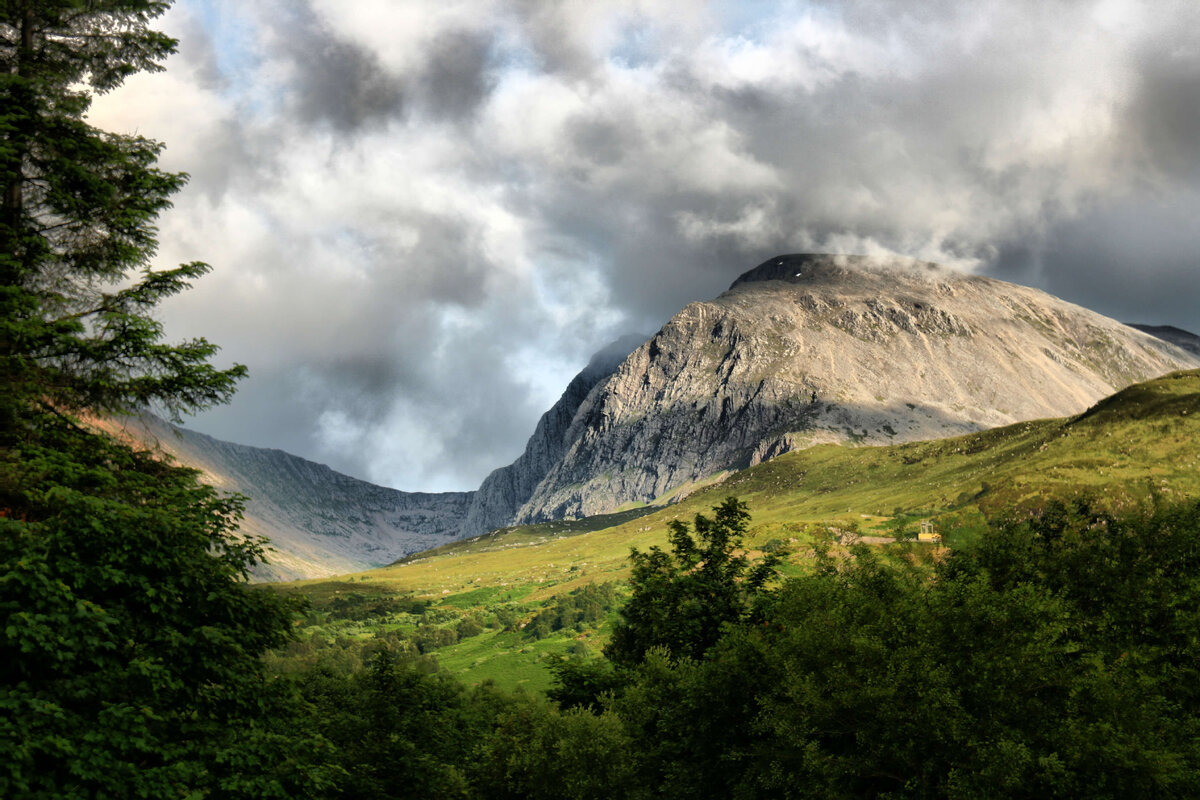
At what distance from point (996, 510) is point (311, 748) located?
153m

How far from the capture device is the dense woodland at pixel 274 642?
1827 cm

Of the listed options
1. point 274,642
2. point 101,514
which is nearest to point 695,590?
point 274,642

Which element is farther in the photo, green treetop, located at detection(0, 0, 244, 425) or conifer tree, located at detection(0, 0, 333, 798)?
green treetop, located at detection(0, 0, 244, 425)

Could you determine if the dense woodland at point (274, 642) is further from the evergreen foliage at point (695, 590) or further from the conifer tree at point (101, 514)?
the evergreen foliage at point (695, 590)

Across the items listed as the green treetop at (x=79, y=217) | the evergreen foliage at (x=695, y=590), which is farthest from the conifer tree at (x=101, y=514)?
the evergreen foliage at (x=695, y=590)

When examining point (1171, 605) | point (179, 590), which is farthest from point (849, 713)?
point (179, 590)

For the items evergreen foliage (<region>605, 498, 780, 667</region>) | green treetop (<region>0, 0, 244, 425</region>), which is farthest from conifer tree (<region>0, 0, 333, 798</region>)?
evergreen foliage (<region>605, 498, 780, 667</region>)

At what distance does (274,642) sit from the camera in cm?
2261

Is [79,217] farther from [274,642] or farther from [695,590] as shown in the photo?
[695,590]

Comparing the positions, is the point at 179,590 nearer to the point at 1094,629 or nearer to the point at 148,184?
the point at 148,184

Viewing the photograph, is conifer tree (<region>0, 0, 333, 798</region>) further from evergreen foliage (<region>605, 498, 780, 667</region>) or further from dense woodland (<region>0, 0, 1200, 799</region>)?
evergreen foliage (<region>605, 498, 780, 667</region>)

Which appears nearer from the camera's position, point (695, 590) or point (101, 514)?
point (101, 514)

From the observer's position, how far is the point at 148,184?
87.8ft

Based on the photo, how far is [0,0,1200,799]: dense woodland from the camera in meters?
18.3
